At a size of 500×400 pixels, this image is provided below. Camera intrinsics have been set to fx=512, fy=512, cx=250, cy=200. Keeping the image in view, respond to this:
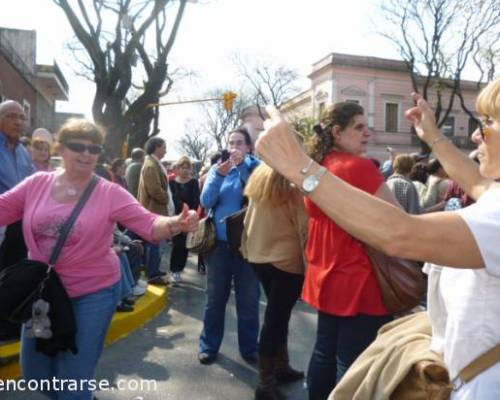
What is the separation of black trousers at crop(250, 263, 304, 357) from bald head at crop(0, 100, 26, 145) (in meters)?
2.51

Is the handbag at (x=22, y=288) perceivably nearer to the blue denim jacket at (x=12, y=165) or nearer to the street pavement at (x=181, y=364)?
the street pavement at (x=181, y=364)

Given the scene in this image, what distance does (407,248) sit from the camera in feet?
3.99

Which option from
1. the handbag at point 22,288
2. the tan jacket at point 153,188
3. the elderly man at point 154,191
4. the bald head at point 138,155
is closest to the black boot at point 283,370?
the handbag at point 22,288

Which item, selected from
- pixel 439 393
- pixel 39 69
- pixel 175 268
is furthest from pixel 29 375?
pixel 39 69

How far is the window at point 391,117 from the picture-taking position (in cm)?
4219

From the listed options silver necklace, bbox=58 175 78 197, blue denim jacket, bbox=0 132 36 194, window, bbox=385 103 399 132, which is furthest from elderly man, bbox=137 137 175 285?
window, bbox=385 103 399 132

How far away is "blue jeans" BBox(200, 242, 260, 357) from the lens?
169 inches

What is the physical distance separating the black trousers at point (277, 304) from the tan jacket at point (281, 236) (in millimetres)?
63

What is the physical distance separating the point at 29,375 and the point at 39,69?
29.6 m

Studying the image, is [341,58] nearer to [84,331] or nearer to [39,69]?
[39,69]

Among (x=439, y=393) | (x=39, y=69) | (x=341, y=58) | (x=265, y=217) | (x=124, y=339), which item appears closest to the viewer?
(x=439, y=393)

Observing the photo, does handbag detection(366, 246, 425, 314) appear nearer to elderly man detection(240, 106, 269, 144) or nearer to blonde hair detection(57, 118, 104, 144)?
blonde hair detection(57, 118, 104, 144)

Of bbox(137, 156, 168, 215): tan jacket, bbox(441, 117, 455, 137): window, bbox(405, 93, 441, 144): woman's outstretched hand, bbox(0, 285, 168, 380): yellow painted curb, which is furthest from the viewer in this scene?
bbox(441, 117, 455, 137): window

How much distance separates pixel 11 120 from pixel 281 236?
259 centimetres
